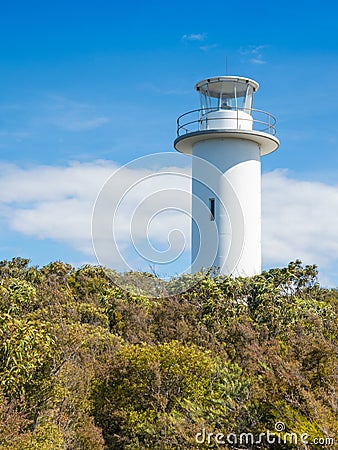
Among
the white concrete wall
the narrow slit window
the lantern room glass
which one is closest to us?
the white concrete wall

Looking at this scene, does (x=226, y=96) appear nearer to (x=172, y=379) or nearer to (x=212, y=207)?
(x=212, y=207)

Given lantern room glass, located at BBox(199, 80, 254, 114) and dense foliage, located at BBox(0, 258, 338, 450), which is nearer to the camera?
dense foliage, located at BBox(0, 258, 338, 450)

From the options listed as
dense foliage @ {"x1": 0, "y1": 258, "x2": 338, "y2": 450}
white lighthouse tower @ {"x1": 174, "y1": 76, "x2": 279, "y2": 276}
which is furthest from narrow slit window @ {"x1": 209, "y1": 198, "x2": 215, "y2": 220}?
dense foliage @ {"x1": 0, "y1": 258, "x2": 338, "y2": 450}

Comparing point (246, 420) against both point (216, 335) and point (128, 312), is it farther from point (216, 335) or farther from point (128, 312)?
point (128, 312)

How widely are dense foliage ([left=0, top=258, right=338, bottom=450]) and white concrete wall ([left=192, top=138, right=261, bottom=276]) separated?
3034 mm

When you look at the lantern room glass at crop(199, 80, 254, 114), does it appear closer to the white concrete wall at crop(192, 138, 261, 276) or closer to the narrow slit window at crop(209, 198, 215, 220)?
the white concrete wall at crop(192, 138, 261, 276)

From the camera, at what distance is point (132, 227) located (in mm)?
17422

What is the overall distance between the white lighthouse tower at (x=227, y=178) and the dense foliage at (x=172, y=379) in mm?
3183

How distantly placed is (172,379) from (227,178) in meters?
10.1

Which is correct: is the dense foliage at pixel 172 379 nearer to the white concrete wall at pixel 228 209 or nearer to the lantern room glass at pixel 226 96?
the white concrete wall at pixel 228 209

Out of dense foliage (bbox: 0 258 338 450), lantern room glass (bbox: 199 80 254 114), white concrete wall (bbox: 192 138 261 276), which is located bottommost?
dense foliage (bbox: 0 258 338 450)

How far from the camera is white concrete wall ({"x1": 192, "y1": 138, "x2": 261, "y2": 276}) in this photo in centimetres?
2048

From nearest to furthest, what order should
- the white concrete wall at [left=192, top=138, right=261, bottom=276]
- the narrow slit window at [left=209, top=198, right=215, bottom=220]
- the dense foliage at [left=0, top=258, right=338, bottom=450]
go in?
the dense foliage at [left=0, top=258, right=338, bottom=450] → the white concrete wall at [left=192, top=138, right=261, bottom=276] → the narrow slit window at [left=209, top=198, right=215, bottom=220]

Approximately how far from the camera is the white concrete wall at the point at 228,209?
2048cm
